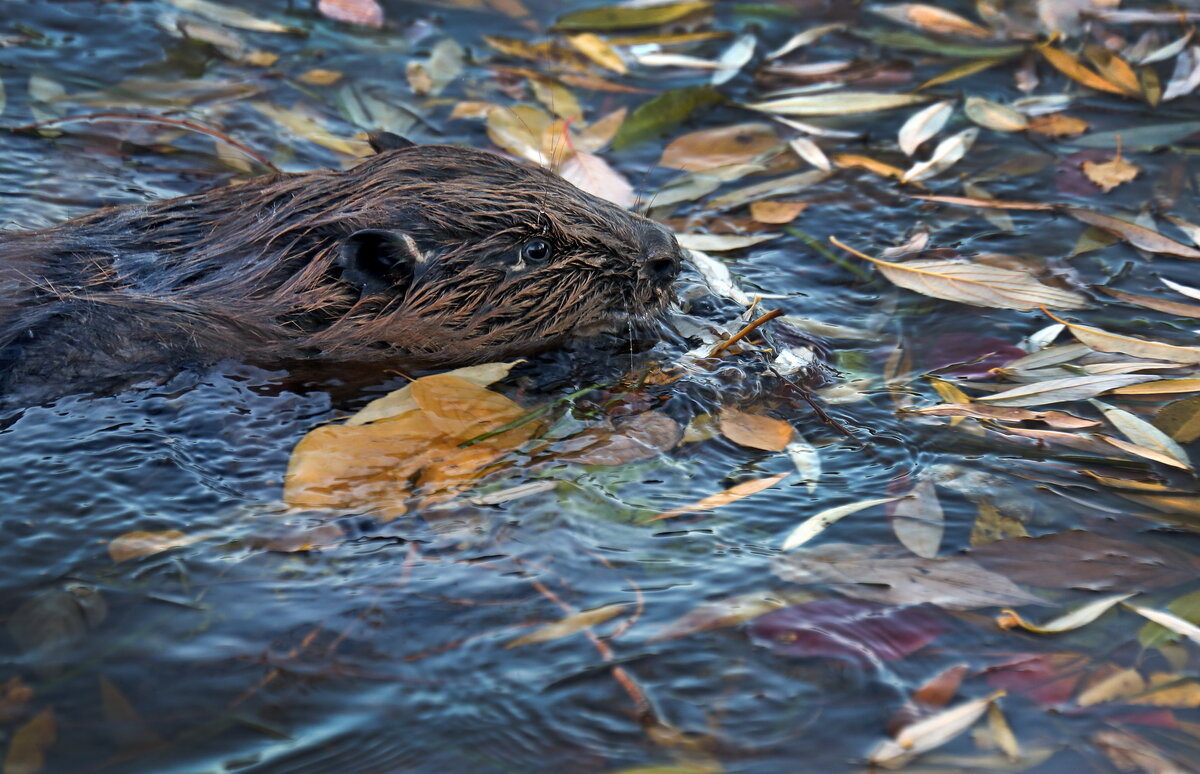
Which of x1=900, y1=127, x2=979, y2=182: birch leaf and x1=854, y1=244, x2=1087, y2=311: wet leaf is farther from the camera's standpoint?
x1=900, y1=127, x2=979, y2=182: birch leaf

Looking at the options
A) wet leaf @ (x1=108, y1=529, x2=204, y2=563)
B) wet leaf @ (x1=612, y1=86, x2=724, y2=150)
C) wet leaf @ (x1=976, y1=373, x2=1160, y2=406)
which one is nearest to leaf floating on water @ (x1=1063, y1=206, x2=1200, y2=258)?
wet leaf @ (x1=976, y1=373, x2=1160, y2=406)

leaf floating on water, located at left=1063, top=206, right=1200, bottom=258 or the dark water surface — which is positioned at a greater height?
leaf floating on water, located at left=1063, top=206, right=1200, bottom=258

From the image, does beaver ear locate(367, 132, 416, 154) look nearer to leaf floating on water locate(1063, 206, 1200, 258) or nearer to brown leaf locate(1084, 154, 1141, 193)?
leaf floating on water locate(1063, 206, 1200, 258)

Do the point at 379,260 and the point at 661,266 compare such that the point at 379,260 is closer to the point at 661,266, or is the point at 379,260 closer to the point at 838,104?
the point at 661,266

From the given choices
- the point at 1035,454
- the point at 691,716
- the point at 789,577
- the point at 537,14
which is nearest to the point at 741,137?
the point at 537,14

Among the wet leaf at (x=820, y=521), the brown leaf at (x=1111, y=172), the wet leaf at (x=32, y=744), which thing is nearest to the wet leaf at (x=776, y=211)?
the brown leaf at (x=1111, y=172)

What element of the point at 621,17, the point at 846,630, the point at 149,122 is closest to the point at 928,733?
the point at 846,630
